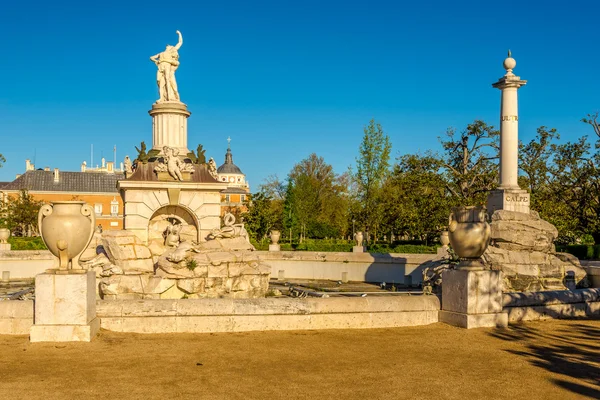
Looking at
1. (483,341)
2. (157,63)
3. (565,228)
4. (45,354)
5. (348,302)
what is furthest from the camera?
(565,228)

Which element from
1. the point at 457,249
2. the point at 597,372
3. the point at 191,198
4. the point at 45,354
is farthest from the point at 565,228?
the point at 45,354

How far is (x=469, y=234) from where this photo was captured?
39.5 ft

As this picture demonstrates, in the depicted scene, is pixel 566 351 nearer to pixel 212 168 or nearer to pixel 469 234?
pixel 469 234

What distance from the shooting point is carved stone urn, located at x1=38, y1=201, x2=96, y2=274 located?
1021 centimetres

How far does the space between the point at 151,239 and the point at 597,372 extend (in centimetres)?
1755

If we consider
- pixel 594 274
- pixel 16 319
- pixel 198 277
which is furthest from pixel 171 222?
pixel 594 274

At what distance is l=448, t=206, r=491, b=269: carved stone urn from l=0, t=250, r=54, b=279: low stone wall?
73.8 feet

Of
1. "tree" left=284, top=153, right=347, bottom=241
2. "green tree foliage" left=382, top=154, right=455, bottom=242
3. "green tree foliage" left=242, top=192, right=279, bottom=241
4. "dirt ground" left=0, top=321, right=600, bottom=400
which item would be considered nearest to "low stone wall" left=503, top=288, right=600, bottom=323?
"dirt ground" left=0, top=321, right=600, bottom=400

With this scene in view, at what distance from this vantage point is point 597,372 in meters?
8.59

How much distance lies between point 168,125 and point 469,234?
1579cm

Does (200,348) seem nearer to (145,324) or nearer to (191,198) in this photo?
(145,324)

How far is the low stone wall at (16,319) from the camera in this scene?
419 inches

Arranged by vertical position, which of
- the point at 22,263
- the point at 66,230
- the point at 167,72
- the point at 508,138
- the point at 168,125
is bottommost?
the point at 22,263

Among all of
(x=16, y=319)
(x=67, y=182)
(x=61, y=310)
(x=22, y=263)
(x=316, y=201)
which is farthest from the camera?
(x=67, y=182)
